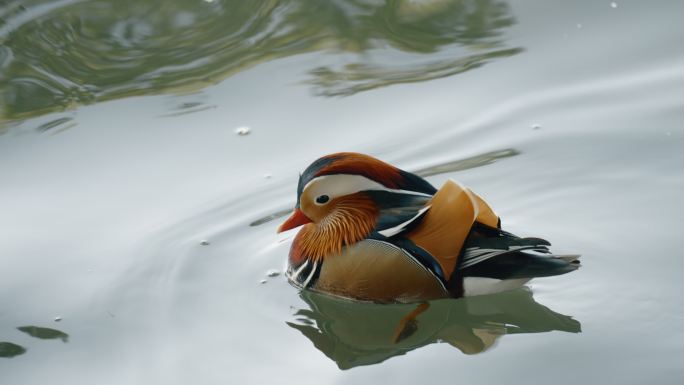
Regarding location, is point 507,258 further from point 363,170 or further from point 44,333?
point 44,333

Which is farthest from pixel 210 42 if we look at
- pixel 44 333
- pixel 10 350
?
pixel 10 350

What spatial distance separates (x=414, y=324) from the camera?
4.46 meters

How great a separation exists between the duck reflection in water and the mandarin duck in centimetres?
5

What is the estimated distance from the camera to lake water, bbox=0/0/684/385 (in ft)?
14.1

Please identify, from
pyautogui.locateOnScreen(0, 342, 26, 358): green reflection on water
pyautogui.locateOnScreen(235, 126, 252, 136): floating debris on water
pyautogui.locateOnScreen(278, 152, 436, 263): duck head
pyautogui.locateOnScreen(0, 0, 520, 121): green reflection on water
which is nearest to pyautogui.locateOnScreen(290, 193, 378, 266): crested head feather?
pyautogui.locateOnScreen(278, 152, 436, 263): duck head

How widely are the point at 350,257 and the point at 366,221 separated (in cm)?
17

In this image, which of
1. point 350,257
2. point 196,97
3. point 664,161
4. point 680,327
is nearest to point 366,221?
point 350,257

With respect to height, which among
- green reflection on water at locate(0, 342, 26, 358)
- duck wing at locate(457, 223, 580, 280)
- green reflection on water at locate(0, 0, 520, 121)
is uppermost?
green reflection on water at locate(0, 0, 520, 121)

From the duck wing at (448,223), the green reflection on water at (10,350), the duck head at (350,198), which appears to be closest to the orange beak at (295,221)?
the duck head at (350,198)

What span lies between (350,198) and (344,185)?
8cm

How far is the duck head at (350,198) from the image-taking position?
460cm

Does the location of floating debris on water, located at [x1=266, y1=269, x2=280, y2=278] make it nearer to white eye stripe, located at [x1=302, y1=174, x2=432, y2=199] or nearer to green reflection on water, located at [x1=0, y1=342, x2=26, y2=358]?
white eye stripe, located at [x1=302, y1=174, x2=432, y2=199]

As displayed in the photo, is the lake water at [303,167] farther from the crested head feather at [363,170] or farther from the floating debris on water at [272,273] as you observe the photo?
the crested head feather at [363,170]

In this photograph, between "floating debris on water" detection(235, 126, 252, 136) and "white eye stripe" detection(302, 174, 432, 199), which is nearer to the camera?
"white eye stripe" detection(302, 174, 432, 199)
